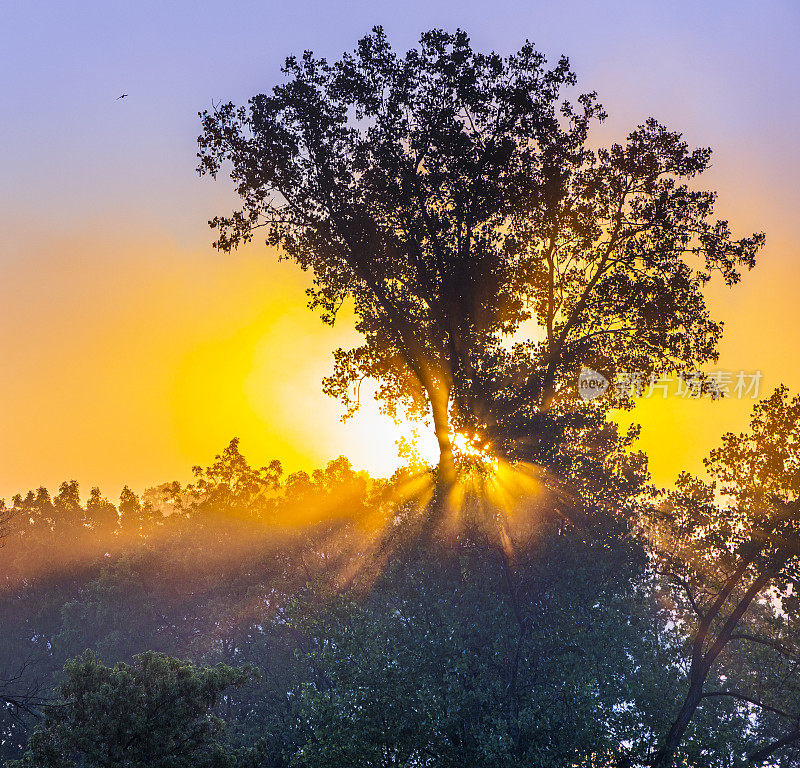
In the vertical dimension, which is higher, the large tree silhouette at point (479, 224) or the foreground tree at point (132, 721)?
the large tree silhouette at point (479, 224)

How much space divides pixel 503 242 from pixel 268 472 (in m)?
32.2

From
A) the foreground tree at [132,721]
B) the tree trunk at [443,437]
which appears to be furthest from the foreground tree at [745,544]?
the foreground tree at [132,721]

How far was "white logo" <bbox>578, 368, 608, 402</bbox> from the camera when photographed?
28594 millimetres

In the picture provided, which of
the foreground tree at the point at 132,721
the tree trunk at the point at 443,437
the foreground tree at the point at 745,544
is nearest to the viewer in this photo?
the foreground tree at the point at 132,721

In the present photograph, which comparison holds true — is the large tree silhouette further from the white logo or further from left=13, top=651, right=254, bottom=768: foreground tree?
left=13, top=651, right=254, bottom=768: foreground tree

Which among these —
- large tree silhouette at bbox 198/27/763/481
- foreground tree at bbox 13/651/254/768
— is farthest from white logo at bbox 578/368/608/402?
foreground tree at bbox 13/651/254/768

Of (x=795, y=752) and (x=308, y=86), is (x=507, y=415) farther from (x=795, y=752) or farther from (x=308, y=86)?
(x=795, y=752)

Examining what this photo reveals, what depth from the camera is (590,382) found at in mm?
28641

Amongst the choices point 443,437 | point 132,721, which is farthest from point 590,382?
point 132,721

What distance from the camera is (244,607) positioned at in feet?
149

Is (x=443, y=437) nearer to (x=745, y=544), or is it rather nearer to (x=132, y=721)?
(x=745, y=544)

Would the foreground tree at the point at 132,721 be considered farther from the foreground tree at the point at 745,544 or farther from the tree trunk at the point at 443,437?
the foreground tree at the point at 745,544

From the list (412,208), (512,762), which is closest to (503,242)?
(412,208)

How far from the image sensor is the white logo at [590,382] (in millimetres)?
28594
